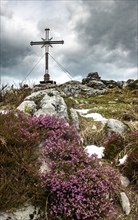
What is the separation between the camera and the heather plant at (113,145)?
7.68 metres

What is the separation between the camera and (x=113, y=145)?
25.5ft

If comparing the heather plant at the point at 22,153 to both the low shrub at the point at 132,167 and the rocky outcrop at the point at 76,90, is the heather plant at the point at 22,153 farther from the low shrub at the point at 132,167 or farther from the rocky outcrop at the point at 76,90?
the rocky outcrop at the point at 76,90

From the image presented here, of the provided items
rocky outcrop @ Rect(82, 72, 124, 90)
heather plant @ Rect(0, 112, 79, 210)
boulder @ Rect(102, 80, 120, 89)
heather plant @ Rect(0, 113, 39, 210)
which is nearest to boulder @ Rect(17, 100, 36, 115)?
heather plant @ Rect(0, 112, 79, 210)

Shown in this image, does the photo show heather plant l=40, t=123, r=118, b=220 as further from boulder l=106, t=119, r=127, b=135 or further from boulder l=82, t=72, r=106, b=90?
boulder l=82, t=72, r=106, b=90

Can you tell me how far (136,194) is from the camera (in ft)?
20.7

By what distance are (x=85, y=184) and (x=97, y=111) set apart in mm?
6644

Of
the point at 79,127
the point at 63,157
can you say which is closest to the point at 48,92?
the point at 79,127

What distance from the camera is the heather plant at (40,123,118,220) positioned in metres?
4.93

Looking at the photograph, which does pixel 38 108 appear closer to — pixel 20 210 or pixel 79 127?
pixel 79 127

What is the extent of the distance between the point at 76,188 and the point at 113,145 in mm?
2930

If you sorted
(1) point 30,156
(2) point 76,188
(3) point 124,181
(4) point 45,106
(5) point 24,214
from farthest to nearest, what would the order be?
(4) point 45,106
(3) point 124,181
(1) point 30,156
(2) point 76,188
(5) point 24,214

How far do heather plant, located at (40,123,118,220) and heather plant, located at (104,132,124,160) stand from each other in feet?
6.41

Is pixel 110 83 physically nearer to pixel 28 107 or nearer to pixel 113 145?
pixel 28 107

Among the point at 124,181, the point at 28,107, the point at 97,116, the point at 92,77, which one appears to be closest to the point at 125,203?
the point at 124,181
